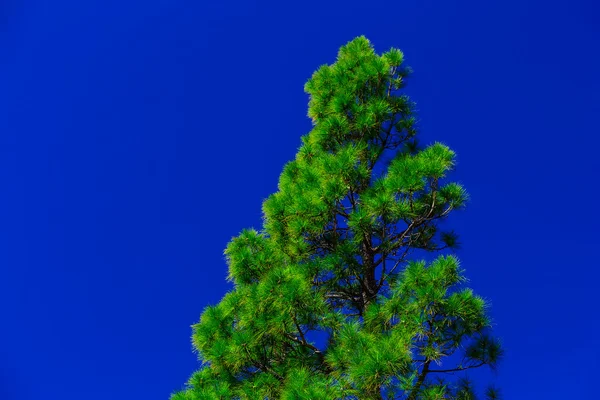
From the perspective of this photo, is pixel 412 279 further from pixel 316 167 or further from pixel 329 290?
pixel 316 167

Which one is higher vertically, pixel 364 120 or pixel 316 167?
pixel 364 120

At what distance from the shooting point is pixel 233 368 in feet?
14.8

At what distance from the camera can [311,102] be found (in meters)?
6.44

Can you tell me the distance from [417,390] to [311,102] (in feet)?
13.2

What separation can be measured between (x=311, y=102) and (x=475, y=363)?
3933 millimetres

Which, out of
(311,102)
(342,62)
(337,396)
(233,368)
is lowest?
(337,396)

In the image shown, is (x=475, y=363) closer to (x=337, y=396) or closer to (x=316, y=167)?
(x=337, y=396)

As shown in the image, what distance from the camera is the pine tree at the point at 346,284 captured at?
3994mm

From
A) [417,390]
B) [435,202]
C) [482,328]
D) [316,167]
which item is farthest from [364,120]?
[417,390]

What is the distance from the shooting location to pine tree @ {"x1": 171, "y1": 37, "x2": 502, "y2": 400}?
3.99m

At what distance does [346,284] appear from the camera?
A: 5.14 m

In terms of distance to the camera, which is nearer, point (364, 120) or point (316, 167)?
point (316, 167)

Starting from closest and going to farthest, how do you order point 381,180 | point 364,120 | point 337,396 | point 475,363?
1. point 337,396
2. point 475,363
3. point 381,180
4. point 364,120

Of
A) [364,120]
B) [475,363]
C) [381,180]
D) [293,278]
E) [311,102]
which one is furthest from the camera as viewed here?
[311,102]
